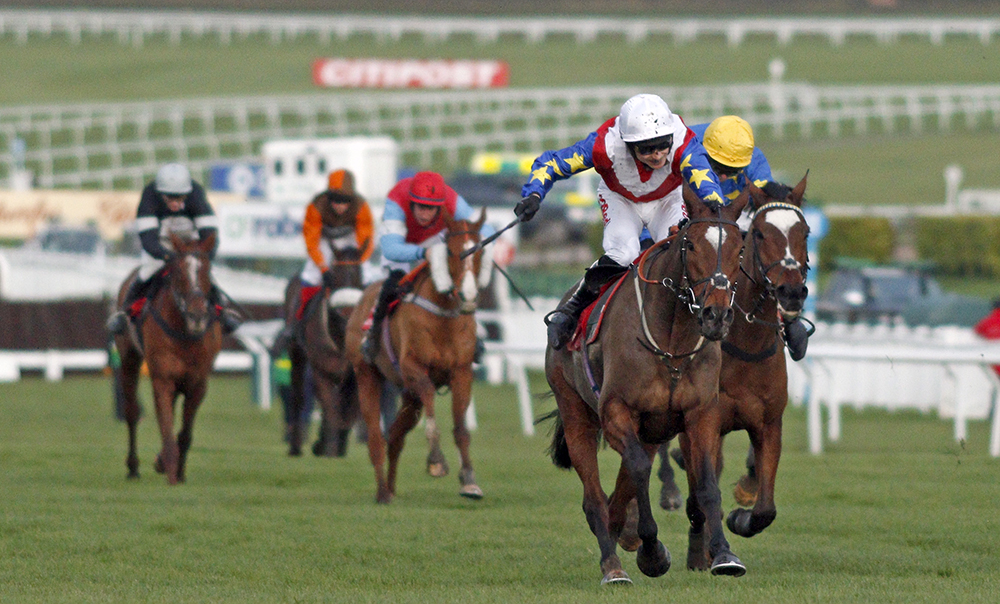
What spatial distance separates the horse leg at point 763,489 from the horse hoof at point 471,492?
2.78 m

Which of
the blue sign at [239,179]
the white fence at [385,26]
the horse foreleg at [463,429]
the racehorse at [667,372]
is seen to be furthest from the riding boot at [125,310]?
the white fence at [385,26]

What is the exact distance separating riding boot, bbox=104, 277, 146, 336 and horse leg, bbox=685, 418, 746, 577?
19.2 ft

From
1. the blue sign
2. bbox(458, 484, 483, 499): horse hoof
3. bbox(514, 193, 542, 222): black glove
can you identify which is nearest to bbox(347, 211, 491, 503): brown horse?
bbox(458, 484, 483, 499): horse hoof

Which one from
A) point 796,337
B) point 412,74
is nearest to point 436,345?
point 796,337

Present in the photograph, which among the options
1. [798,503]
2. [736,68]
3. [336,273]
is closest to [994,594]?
[798,503]

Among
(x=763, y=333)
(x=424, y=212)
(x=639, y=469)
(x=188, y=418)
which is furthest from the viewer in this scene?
(x=188, y=418)

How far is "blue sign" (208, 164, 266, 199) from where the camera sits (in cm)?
3152

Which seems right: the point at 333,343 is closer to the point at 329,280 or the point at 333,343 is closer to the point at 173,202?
the point at 329,280

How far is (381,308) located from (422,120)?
30182 mm

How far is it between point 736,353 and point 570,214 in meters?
24.4

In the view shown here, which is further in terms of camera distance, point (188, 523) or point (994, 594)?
point (188, 523)

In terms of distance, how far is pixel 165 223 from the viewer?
11.1m

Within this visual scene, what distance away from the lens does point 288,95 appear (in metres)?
44.4

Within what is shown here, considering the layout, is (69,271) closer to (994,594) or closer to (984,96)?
(994,594)
